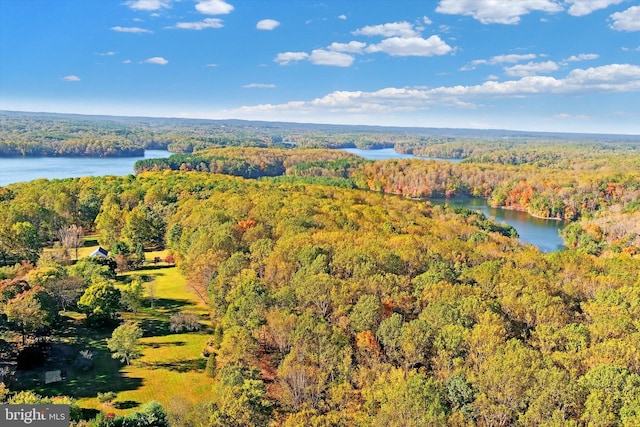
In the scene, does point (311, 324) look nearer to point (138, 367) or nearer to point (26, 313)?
point (138, 367)

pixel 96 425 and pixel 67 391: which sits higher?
pixel 96 425

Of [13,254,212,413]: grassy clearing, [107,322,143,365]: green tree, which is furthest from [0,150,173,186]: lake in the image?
[107,322,143,365]: green tree

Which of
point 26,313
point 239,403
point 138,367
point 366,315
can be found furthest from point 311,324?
point 26,313

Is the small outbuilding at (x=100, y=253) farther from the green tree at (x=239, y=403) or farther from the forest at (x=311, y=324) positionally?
the green tree at (x=239, y=403)

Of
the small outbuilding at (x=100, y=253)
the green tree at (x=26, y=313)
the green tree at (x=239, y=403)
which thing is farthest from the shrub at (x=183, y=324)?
the small outbuilding at (x=100, y=253)

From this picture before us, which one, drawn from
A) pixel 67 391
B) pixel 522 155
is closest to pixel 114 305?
pixel 67 391

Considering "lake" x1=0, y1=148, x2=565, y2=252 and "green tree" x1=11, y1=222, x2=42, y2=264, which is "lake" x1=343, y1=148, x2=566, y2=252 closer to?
"lake" x1=0, y1=148, x2=565, y2=252

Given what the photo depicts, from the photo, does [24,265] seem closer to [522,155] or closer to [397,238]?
[397,238]
